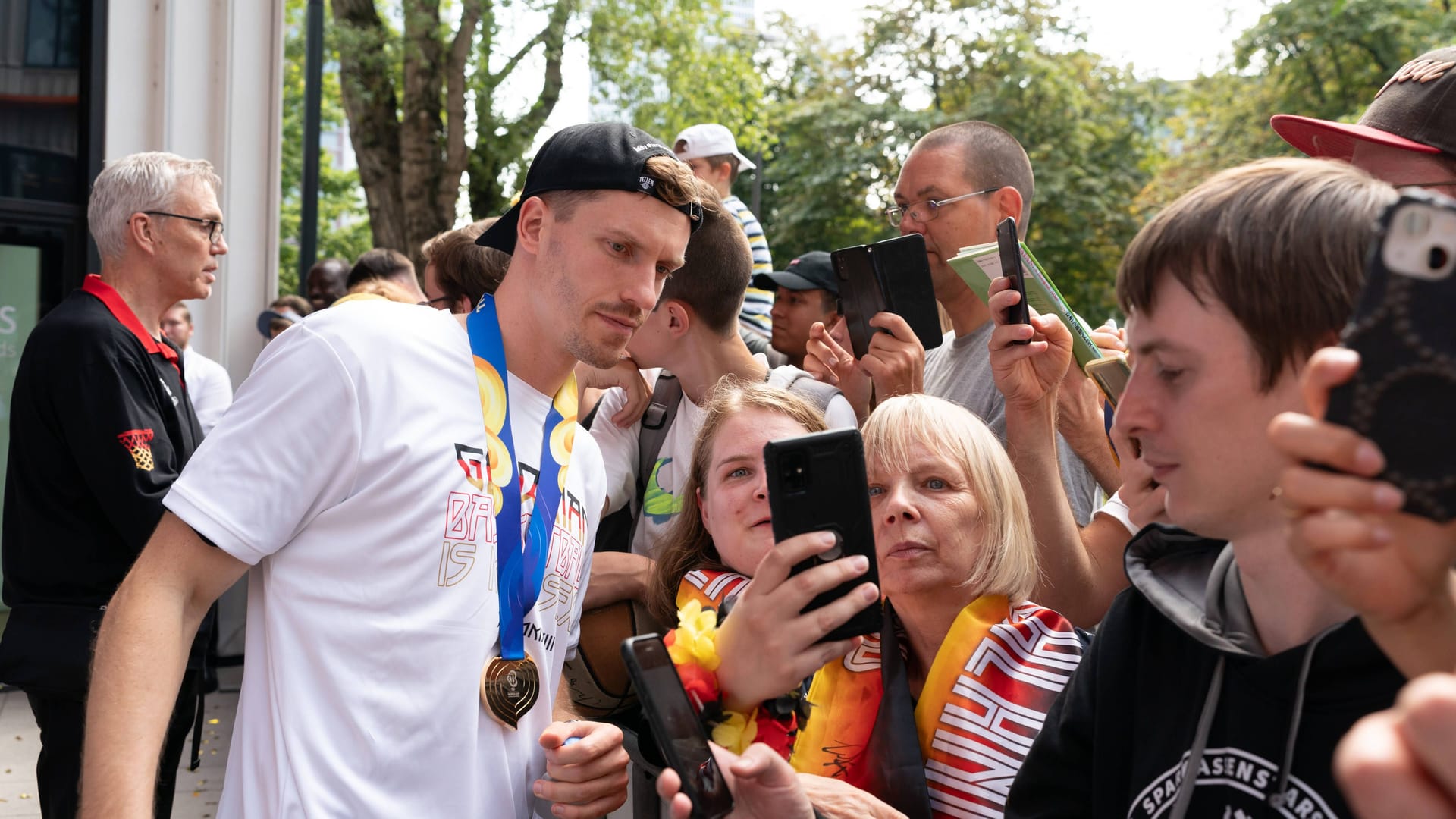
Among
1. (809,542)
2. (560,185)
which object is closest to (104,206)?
(560,185)

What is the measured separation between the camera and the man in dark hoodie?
140 cm

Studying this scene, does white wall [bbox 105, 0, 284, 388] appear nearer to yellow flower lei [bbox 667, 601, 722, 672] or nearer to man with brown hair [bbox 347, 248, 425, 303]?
man with brown hair [bbox 347, 248, 425, 303]

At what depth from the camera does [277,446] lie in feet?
7.16

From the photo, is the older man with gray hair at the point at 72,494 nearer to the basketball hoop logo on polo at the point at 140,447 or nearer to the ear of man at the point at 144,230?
the basketball hoop logo on polo at the point at 140,447

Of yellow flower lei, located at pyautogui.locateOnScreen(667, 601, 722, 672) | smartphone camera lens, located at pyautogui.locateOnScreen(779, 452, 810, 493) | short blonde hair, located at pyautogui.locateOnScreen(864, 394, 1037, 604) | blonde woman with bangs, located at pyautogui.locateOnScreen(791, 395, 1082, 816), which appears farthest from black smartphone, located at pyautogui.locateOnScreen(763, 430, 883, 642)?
short blonde hair, located at pyautogui.locateOnScreen(864, 394, 1037, 604)

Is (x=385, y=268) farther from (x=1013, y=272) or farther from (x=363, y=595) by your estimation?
(x=363, y=595)

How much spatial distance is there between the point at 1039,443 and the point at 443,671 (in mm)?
1618

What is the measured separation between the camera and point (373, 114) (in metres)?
17.9

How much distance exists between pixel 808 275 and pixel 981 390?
2139mm

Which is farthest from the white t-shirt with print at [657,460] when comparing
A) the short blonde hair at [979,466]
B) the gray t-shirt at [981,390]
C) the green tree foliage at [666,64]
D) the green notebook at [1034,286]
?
the green tree foliage at [666,64]

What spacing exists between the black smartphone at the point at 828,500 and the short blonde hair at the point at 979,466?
721mm

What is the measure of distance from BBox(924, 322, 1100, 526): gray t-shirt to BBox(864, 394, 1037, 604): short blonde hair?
625mm

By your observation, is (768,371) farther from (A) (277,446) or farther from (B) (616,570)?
(A) (277,446)

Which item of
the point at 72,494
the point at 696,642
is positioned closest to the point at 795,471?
Result: the point at 696,642
